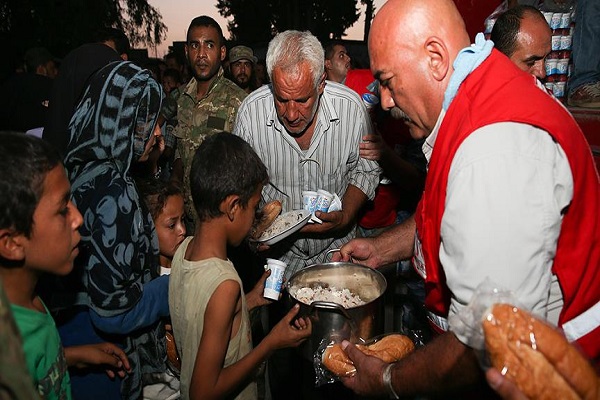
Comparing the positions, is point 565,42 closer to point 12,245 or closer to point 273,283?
point 273,283

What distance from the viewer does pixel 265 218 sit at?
10.8 feet

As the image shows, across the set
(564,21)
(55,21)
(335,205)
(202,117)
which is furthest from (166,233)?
(55,21)

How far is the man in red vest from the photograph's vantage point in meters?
1.34

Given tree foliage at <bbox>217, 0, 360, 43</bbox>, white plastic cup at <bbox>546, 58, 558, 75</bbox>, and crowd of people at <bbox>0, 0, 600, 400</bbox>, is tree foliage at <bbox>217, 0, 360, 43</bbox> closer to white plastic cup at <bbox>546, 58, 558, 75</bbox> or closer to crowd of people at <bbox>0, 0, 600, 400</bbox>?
white plastic cup at <bbox>546, 58, 558, 75</bbox>

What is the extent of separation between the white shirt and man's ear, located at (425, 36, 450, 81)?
0.39 metres

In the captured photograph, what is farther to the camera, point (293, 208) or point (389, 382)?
point (293, 208)

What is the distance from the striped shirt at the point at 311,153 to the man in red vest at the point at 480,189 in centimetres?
163

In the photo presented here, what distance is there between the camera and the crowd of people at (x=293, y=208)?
139cm

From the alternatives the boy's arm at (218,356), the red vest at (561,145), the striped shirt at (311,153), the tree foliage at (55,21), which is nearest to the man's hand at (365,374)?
the boy's arm at (218,356)

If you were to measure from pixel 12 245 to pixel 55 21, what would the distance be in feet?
64.9

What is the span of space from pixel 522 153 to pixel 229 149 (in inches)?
59.0

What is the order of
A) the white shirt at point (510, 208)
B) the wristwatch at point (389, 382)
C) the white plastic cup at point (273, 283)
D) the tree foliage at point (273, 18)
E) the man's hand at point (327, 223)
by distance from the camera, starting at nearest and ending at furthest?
the white shirt at point (510, 208) → the wristwatch at point (389, 382) → the white plastic cup at point (273, 283) → the man's hand at point (327, 223) → the tree foliage at point (273, 18)

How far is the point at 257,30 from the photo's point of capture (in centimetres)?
4578

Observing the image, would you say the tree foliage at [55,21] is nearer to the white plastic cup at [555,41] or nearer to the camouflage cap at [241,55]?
the camouflage cap at [241,55]
